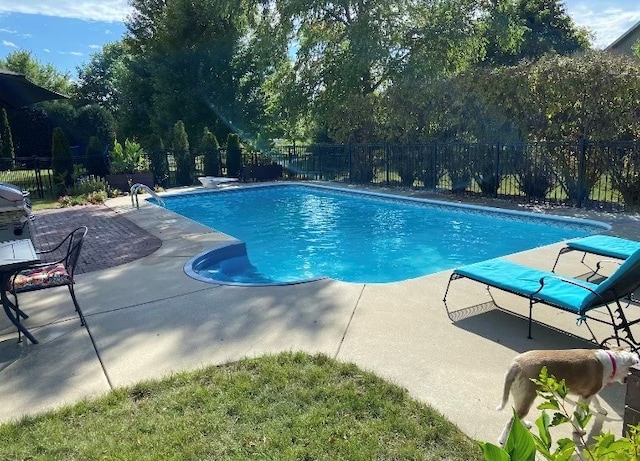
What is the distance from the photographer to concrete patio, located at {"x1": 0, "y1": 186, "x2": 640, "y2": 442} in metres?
2.95

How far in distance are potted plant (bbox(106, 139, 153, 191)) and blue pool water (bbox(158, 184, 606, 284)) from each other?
6.12ft

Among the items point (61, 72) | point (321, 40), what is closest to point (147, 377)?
point (321, 40)

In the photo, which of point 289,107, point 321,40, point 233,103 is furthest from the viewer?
point 233,103

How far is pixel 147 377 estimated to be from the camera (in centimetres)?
316

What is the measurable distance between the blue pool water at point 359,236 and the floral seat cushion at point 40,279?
209 centimetres

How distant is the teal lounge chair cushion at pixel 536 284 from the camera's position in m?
3.36

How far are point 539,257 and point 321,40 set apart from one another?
1476 centimetres

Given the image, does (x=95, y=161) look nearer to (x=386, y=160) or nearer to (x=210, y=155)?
(x=210, y=155)

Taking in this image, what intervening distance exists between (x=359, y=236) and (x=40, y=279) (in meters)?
6.46

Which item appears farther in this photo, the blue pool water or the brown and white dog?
the blue pool water

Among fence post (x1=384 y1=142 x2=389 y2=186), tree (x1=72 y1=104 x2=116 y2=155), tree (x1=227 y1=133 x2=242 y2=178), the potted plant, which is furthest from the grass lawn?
tree (x1=72 y1=104 x2=116 y2=155)

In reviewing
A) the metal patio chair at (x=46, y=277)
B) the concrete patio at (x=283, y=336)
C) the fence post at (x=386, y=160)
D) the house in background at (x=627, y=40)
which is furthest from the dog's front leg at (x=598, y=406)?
the house in background at (x=627, y=40)

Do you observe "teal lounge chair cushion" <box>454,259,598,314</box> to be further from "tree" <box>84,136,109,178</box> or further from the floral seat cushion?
"tree" <box>84,136,109,178</box>

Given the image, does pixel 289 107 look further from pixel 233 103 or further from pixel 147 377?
pixel 147 377
